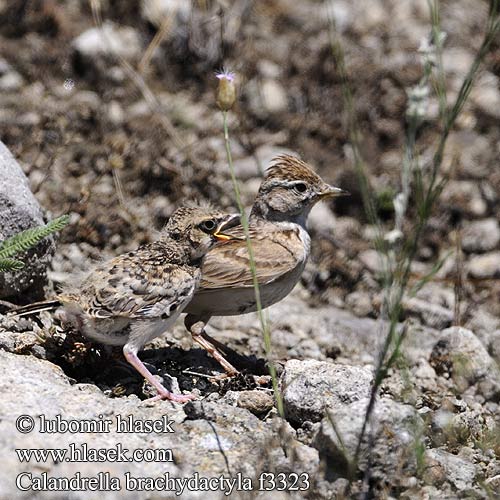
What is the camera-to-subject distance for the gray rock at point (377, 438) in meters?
4.67

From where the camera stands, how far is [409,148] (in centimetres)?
396

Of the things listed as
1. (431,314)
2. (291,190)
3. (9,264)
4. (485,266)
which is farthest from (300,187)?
(485,266)

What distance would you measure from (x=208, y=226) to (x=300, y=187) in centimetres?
146

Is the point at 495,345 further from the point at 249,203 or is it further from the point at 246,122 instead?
the point at 246,122

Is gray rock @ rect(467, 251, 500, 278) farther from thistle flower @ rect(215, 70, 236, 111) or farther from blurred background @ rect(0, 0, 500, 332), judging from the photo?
thistle flower @ rect(215, 70, 236, 111)

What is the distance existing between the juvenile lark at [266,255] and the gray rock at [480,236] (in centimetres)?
283

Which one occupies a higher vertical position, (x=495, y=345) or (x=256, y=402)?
(x=256, y=402)

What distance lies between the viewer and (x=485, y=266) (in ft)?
30.7

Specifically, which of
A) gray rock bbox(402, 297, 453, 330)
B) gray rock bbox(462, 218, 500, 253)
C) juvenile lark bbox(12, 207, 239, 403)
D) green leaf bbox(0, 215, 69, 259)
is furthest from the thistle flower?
gray rock bbox(462, 218, 500, 253)

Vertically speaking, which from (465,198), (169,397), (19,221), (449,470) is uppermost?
(19,221)

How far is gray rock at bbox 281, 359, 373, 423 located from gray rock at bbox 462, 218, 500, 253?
4383 mm

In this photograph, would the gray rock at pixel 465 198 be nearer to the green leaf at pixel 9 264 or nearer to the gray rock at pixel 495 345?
the gray rock at pixel 495 345

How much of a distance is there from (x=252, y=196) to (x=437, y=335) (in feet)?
7.82

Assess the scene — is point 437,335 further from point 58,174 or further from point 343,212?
point 58,174
